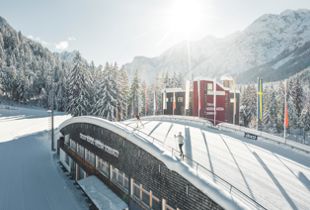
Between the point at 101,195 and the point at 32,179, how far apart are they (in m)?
13.4

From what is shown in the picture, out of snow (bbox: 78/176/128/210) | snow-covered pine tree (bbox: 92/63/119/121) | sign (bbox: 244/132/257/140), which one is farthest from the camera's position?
snow-covered pine tree (bbox: 92/63/119/121)

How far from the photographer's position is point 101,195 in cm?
1535

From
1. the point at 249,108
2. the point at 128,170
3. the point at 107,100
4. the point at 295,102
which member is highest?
the point at 107,100

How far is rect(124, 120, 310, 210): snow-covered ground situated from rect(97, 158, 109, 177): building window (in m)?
5.36

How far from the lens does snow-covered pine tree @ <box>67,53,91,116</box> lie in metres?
43.3

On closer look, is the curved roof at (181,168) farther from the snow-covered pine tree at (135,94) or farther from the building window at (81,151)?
the snow-covered pine tree at (135,94)

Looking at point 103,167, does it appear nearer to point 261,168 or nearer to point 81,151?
point 81,151

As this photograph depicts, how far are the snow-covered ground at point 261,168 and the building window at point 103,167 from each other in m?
5.36

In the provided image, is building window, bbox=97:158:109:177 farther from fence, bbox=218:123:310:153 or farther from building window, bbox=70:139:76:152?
fence, bbox=218:123:310:153

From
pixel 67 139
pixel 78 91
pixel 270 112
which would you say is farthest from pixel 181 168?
pixel 270 112

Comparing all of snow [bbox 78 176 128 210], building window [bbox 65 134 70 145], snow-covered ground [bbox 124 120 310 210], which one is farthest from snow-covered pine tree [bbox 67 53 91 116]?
snow-covered ground [bbox 124 120 310 210]

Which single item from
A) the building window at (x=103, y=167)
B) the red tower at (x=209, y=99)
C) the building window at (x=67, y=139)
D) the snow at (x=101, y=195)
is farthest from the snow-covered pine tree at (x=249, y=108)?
the snow at (x=101, y=195)

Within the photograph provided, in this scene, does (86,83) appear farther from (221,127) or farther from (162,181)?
(162,181)

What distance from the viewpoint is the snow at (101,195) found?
13.7 m
